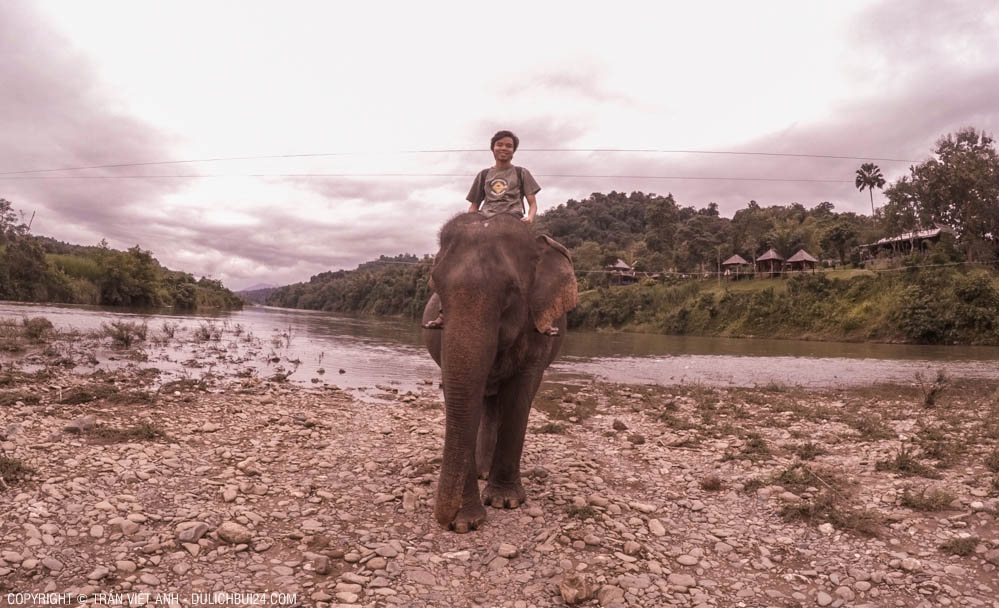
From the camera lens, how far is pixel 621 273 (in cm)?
9781

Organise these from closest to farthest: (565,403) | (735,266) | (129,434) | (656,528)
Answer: (656,528) → (129,434) → (565,403) → (735,266)

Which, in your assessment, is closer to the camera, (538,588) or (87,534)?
(538,588)

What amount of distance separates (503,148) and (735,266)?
90301mm

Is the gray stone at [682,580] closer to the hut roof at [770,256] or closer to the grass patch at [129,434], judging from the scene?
the grass patch at [129,434]

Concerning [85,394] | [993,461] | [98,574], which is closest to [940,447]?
→ [993,461]

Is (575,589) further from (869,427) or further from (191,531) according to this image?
(869,427)

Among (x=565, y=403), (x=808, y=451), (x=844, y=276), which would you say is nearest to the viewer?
(x=808, y=451)

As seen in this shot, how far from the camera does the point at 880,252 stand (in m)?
74.6

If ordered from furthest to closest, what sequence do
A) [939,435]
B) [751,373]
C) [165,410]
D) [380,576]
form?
[751,373]
[165,410]
[939,435]
[380,576]

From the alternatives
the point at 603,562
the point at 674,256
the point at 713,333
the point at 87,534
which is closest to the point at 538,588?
the point at 603,562

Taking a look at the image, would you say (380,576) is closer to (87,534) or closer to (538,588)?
→ (538,588)

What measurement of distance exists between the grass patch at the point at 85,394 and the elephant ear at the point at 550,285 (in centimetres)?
1018

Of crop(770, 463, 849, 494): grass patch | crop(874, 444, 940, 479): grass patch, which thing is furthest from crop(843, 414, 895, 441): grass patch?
crop(770, 463, 849, 494): grass patch

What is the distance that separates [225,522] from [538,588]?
325cm
